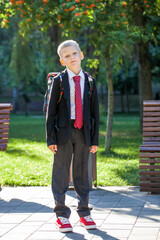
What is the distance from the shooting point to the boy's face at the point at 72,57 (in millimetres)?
4520

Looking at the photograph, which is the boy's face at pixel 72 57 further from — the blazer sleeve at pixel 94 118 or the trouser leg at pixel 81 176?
the trouser leg at pixel 81 176

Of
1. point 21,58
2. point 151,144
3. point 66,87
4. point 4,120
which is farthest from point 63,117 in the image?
point 21,58

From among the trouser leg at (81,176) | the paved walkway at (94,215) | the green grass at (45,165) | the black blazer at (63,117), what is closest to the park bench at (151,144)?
the paved walkway at (94,215)

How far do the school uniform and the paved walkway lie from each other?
0.95ft

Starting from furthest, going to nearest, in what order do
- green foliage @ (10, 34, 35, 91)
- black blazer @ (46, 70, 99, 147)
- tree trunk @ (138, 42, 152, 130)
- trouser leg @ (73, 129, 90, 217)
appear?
green foliage @ (10, 34, 35, 91), tree trunk @ (138, 42, 152, 130), trouser leg @ (73, 129, 90, 217), black blazer @ (46, 70, 99, 147)

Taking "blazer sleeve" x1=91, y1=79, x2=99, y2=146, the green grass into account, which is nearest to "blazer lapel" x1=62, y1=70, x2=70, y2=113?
"blazer sleeve" x1=91, y1=79, x2=99, y2=146

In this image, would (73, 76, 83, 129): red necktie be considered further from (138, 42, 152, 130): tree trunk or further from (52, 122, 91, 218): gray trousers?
(138, 42, 152, 130): tree trunk

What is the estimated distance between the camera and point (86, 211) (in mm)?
4688

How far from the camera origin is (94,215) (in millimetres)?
5129

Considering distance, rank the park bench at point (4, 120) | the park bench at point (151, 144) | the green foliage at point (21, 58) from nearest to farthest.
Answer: the park bench at point (151, 144), the park bench at point (4, 120), the green foliage at point (21, 58)

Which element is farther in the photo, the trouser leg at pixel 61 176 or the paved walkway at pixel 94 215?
the trouser leg at pixel 61 176

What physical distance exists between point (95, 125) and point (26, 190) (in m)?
2.35

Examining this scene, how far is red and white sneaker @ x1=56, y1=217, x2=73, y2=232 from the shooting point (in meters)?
4.48

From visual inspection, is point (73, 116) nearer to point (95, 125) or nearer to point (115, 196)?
point (95, 125)
